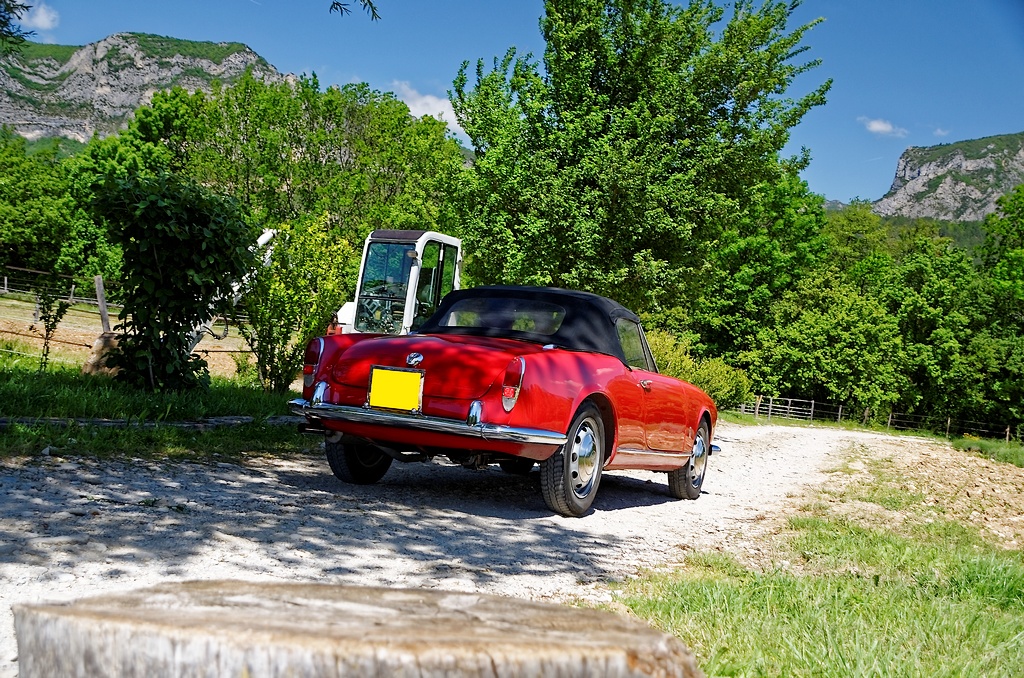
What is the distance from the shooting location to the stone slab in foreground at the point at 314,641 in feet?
5.11

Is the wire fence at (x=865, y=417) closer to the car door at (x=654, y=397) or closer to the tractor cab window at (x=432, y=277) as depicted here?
the tractor cab window at (x=432, y=277)

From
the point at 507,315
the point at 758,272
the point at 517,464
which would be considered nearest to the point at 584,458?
the point at 517,464

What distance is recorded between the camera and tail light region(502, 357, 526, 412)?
6.33m

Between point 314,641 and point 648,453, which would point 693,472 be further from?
point 314,641

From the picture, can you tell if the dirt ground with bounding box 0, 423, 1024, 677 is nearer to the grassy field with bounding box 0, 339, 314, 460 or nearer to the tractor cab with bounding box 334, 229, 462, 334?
the grassy field with bounding box 0, 339, 314, 460

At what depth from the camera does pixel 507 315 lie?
7773 mm

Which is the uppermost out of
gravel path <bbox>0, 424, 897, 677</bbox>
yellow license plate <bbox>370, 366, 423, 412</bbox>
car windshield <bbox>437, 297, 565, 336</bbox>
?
car windshield <bbox>437, 297, 565, 336</bbox>

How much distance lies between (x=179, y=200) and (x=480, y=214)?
1011cm

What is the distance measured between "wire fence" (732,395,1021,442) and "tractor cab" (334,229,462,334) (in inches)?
1269

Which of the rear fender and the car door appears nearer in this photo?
the rear fender

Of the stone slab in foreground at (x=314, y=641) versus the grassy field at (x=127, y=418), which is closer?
the stone slab in foreground at (x=314, y=641)

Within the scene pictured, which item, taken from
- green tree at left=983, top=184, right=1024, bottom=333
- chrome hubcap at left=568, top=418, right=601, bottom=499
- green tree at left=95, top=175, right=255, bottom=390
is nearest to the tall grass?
green tree at left=95, top=175, right=255, bottom=390

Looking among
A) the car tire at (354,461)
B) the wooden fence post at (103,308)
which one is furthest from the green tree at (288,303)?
the car tire at (354,461)

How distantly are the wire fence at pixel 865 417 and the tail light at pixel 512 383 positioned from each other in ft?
146
